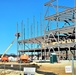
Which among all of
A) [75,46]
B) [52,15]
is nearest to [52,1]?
[52,15]

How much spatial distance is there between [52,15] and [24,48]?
23.4 m

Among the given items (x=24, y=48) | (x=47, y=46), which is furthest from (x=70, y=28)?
(x=24, y=48)

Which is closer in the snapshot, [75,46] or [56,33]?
[75,46]

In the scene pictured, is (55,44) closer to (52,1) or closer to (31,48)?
(52,1)

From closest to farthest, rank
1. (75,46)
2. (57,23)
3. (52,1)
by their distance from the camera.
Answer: (75,46), (57,23), (52,1)

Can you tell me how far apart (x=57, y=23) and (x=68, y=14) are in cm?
335

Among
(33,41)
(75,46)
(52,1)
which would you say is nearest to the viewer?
(75,46)

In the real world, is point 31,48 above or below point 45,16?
below

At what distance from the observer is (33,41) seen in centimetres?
7562

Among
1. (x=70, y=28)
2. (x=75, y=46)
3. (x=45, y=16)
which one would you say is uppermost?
(x=45, y=16)

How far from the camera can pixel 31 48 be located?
7738 cm

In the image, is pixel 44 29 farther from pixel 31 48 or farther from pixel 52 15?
pixel 31 48

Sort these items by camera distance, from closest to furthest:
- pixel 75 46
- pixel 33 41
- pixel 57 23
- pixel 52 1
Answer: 1. pixel 75 46
2. pixel 57 23
3. pixel 52 1
4. pixel 33 41

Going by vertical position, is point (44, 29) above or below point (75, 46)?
above
